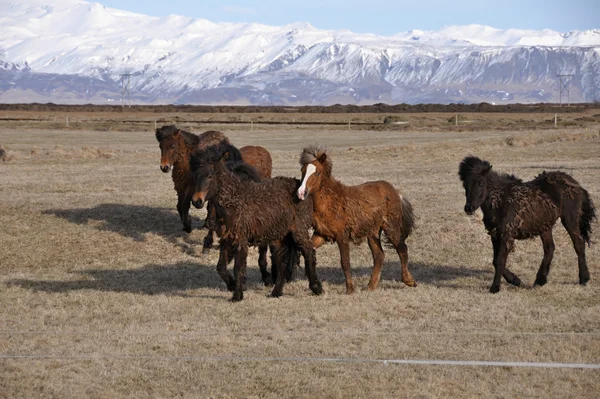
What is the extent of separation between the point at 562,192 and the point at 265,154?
8040 mm

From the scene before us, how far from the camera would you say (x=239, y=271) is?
12.7 meters

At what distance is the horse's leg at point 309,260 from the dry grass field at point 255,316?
0.51 ft

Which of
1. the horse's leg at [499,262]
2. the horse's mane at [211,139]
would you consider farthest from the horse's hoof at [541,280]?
the horse's mane at [211,139]

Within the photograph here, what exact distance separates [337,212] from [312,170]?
2.37ft

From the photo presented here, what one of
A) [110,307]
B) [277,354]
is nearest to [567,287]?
[277,354]

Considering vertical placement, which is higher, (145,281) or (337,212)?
(337,212)

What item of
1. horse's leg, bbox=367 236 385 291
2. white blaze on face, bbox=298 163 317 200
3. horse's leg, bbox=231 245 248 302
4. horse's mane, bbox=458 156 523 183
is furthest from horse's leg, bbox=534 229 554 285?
horse's leg, bbox=231 245 248 302

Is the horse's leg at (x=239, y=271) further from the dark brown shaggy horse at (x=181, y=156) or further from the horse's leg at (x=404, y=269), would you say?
the dark brown shaggy horse at (x=181, y=156)

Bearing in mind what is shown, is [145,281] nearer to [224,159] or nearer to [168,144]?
[224,159]

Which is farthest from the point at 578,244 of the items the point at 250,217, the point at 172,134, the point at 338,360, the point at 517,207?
the point at 172,134

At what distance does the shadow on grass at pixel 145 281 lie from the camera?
14.1 metres

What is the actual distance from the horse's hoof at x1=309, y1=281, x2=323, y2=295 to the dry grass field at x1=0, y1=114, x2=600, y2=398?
10cm

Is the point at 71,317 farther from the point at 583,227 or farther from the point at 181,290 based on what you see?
the point at 583,227

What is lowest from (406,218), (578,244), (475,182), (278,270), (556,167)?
(556,167)
